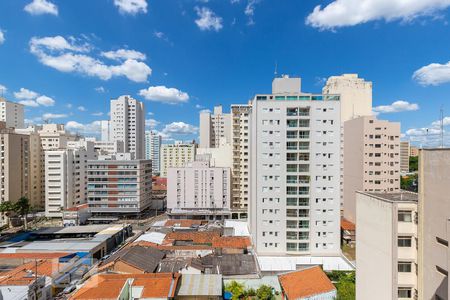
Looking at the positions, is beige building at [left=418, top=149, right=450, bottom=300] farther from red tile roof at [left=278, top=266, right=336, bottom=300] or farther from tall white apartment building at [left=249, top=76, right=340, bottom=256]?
tall white apartment building at [left=249, top=76, right=340, bottom=256]

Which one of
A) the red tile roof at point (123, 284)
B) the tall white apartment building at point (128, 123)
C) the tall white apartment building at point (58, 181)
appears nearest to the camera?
the red tile roof at point (123, 284)

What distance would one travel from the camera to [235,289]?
2709cm

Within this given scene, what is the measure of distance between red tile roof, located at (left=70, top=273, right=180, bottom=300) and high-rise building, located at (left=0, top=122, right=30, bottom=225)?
5225cm

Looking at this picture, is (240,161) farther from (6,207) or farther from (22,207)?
(6,207)

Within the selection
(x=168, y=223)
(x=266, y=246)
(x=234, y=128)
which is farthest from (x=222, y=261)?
(x=234, y=128)

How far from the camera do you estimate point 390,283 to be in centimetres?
1384

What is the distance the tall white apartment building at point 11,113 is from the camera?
104m

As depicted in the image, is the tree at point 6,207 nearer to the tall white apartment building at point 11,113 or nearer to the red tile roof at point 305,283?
the red tile roof at point 305,283

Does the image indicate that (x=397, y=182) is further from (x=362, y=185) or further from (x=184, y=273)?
(x=184, y=273)

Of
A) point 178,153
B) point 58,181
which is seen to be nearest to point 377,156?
point 58,181

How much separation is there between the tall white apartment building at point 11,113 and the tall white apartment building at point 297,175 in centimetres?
11078

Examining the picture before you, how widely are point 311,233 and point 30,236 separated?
5119 cm

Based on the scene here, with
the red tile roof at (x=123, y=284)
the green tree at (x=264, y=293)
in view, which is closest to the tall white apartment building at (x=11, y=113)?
the red tile roof at (x=123, y=284)

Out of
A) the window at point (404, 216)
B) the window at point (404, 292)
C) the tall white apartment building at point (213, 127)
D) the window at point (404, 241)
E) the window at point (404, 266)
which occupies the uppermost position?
the tall white apartment building at point (213, 127)
